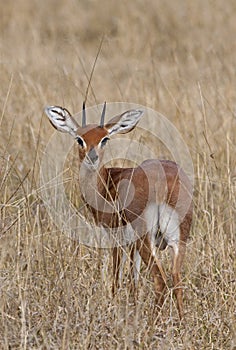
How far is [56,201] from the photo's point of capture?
15.7 feet

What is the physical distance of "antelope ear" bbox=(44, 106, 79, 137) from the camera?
4.29 meters

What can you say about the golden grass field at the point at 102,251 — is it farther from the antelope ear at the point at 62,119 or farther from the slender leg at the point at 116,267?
the antelope ear at the point at 62,119

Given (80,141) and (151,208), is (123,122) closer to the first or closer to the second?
(80,141)

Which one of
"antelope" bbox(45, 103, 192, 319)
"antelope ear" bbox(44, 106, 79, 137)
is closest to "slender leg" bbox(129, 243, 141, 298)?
"antelope" bbox(45, 103, 192, 319)

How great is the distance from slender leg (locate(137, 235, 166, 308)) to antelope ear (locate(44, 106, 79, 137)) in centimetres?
70

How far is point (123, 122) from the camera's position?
4312mm

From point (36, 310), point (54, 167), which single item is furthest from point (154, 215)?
point (54, 167)

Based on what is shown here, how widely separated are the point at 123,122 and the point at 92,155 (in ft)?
0.97

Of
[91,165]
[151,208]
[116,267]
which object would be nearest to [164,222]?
[151,208]

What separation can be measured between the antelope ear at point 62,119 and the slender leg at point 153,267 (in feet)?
2.28

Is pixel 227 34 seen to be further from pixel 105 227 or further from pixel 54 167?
pixel 105 227

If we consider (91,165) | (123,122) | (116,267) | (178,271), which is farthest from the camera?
(123,122)

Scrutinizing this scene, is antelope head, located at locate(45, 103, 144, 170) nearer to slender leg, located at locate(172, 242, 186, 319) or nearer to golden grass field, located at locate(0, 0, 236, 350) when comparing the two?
golden grass field, located at locate(0, 0, 236, 350)

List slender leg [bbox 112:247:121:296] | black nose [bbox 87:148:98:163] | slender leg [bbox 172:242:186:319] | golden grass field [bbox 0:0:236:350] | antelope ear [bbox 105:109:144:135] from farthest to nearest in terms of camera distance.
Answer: antelope ear [bbox 105:109:144:135], black nose [bbox 87:148:98:163], slender leg [bbox 112:247:121:296], slender leg [bbox 172:242:186:319], golden grass field [bbox 0:0:236:350]
